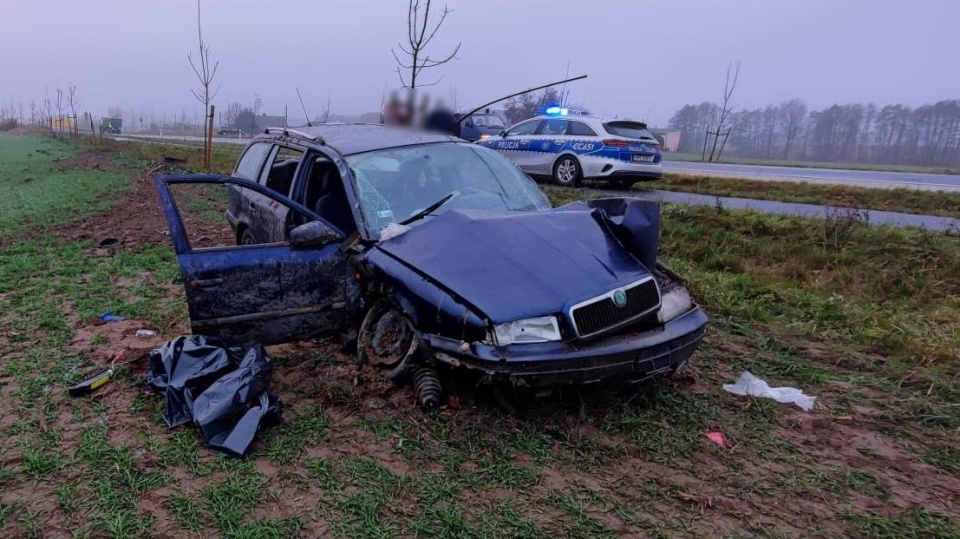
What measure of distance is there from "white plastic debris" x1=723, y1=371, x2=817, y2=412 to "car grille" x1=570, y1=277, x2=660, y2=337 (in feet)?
3.15

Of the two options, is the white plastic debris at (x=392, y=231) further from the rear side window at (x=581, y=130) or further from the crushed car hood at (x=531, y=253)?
the rear side window at (x=581, y=130)

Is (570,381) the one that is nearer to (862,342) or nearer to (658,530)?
(658,530)

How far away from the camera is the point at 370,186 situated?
3887mm

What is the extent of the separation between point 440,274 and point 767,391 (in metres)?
2.19

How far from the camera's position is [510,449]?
288 cm

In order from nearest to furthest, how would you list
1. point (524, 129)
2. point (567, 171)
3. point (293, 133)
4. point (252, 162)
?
point (293, 133), point (252, 162), point (567, 171), point (524, 129)

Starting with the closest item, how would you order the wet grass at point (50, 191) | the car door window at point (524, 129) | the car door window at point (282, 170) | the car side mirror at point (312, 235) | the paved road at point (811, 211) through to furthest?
the car side mirror at point (312, 235) < the car door window at point (282, 170) < the paved road at point (811, 211) < the wet grass at point (50, 191) < the car door window at point (524, 129)

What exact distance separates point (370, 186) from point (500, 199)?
922 millimetres

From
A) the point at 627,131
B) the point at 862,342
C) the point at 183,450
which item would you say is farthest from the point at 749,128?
the point at 183,450

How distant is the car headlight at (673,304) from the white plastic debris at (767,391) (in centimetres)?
65

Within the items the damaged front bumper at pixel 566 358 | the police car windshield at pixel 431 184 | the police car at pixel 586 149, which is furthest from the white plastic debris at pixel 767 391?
the police car at pixel 586 149

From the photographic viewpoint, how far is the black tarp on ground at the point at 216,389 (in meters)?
2.88

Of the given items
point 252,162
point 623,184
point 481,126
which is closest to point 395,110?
point 252,162

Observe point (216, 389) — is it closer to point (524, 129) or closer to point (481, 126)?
point (524, 129)
